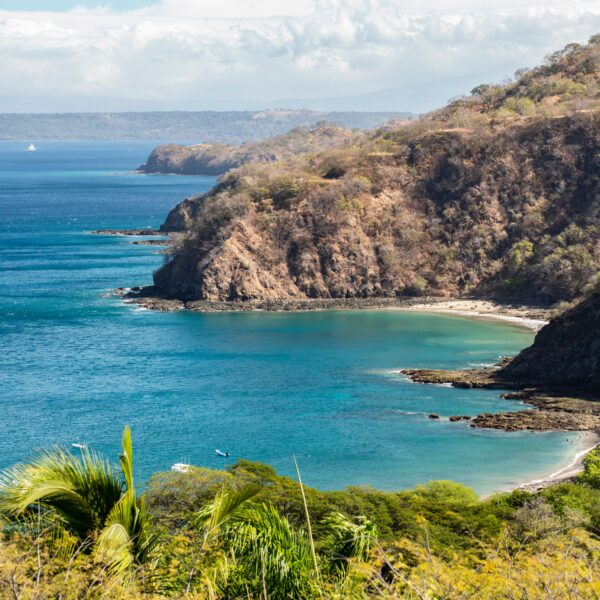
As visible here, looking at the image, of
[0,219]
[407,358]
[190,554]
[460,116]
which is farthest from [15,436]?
[0,219]

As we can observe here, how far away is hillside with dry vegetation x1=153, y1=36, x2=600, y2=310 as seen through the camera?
354 feet

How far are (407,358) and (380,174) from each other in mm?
45835

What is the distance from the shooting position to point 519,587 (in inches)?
585

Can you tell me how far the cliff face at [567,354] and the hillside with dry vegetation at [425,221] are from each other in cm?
2847

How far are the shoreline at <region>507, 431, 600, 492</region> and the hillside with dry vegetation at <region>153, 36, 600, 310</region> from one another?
43.6 metres

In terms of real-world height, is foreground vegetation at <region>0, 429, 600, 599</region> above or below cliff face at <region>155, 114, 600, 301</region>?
above

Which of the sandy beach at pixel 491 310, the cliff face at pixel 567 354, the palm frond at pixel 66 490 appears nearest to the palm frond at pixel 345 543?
the palm frond at pixel 66 490

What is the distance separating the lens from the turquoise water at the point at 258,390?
182ft

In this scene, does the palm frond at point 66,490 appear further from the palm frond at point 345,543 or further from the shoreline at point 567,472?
the shoreline at point 567,472

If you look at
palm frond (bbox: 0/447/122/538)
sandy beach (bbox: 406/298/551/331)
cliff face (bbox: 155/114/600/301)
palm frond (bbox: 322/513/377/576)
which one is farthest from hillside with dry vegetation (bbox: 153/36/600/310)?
palm frond (bbox: 0/447/122/538)

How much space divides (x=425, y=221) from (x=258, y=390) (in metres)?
52.1

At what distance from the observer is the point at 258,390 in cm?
7144

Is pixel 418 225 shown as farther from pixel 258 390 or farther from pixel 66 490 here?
pixel 66 490

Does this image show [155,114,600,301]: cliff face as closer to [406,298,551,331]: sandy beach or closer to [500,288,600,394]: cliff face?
[406,298,551,331]: sandy beach
